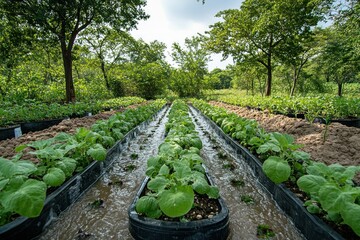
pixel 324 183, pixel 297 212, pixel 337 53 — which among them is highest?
pixel 337 53

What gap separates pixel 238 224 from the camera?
6.38ft

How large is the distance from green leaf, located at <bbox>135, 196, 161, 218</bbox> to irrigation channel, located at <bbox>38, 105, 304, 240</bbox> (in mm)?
373

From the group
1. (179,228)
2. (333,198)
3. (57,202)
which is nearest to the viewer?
(333,198)

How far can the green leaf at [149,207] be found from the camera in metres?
1.61

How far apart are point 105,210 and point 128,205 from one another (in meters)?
0.24

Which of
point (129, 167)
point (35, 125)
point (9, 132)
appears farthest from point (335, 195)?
point (35, 125)

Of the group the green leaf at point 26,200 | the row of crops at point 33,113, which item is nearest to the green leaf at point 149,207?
the green leaf at point 26,200

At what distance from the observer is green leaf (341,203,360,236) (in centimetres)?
120

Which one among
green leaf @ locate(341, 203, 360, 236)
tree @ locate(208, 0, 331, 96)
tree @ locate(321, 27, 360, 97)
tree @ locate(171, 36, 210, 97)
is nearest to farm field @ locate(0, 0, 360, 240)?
green leaf @ locate(341, 203, 360, 236)

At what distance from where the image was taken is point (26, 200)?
1.39 metres

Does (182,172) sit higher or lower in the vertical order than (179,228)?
higher

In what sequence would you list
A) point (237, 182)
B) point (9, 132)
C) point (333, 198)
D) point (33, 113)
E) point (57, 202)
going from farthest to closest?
point (33, 113), point (9, 132), point (237, 182), point (57, 202), point (333, 198)

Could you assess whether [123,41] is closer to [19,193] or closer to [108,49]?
[108,49]

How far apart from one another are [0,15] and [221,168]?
1025 centimetres
